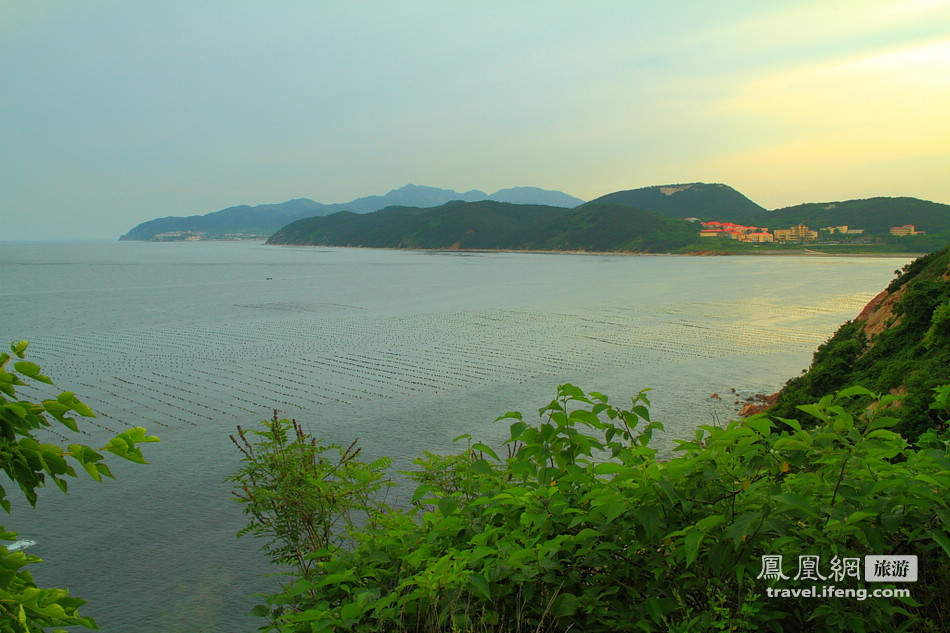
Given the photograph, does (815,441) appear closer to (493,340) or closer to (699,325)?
(493,340)

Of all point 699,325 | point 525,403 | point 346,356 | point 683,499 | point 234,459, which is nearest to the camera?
point 683,499

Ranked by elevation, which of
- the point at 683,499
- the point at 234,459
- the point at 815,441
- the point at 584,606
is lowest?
the point at 234,459

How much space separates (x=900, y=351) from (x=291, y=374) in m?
21.7

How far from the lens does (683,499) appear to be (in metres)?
3.66

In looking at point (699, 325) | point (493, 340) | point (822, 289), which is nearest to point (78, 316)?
point (493, 340)

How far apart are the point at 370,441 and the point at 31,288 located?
77.0m

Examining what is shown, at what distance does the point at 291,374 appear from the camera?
2733 cm

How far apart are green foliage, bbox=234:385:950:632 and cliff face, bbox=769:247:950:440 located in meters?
8.00

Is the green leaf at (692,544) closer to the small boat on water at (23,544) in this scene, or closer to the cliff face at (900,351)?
the cliff face at (900,351)

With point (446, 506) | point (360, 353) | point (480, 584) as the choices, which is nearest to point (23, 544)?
point (446, 506)

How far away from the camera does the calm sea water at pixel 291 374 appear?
11758 mm

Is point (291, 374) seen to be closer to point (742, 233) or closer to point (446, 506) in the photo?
point (446, 506)

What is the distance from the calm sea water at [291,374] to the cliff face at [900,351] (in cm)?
408

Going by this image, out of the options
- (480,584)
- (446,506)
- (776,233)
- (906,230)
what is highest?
(776,233)
